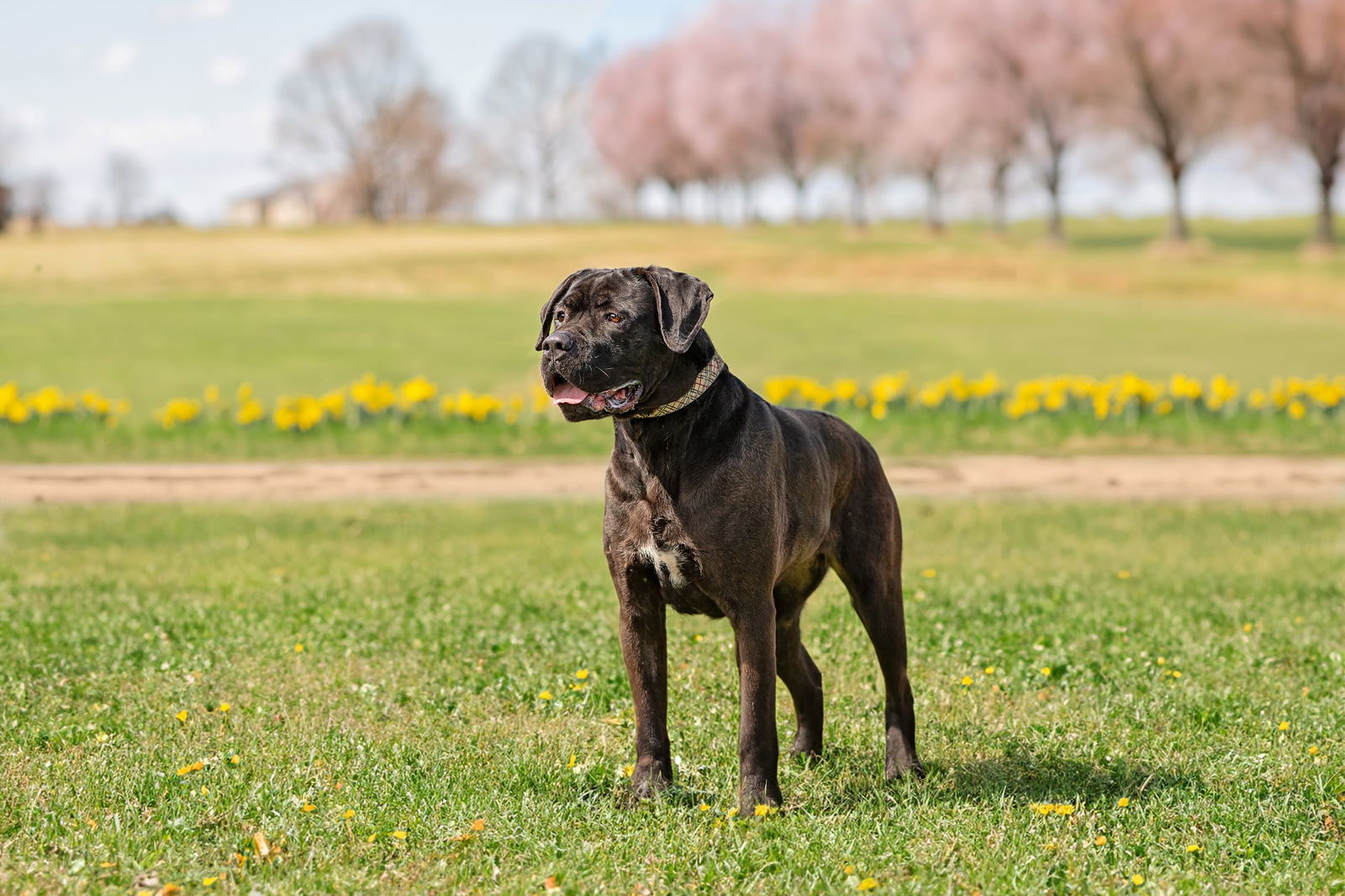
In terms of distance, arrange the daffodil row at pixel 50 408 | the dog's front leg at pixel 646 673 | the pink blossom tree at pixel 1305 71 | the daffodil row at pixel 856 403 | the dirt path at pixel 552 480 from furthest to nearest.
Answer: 1. the pink blossom tree at pixel 1305 71
2. the daffodil row at pixel 856 403
3. the daffodil row at pixel 50 408
4. the dirt path at pixel 552 480
5. the dog's front leg at pixel 646 673

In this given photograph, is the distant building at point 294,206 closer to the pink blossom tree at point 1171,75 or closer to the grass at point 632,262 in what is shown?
the grass at point 632,262

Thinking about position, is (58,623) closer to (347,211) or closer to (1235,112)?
(1235,112)

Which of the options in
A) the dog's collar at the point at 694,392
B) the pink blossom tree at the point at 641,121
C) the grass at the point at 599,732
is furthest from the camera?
the pink blossom tree at the point at 641,121

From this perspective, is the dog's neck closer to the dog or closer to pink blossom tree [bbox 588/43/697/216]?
the dog

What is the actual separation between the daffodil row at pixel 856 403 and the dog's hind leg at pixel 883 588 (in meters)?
10.8

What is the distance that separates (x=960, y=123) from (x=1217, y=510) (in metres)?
46.4

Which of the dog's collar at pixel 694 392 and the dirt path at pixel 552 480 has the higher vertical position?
the dog's collar at pixel 694 392

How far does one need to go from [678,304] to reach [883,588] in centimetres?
159

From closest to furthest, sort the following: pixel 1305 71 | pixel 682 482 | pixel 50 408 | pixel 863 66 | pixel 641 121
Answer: pixel 682 482, pixel 50 408, pixel 1305 71, pixel 863 66, pixel 641 121

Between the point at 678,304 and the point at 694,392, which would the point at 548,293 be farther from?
the point at 678,304

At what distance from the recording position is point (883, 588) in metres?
5.44

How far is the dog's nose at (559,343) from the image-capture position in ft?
14.6

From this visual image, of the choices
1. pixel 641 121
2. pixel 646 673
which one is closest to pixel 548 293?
pixel 646 673

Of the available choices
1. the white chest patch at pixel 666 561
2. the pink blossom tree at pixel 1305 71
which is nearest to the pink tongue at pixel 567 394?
the white chest patch at pixel 666 561
